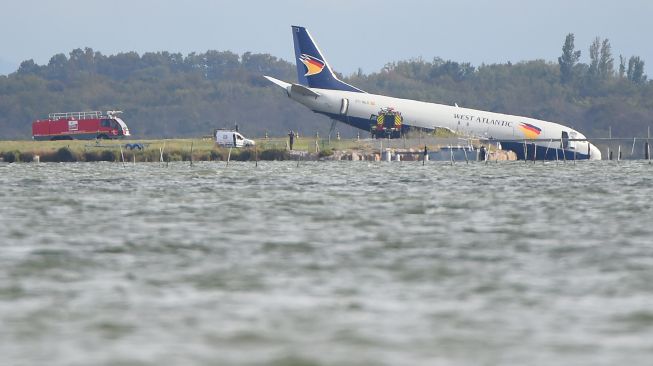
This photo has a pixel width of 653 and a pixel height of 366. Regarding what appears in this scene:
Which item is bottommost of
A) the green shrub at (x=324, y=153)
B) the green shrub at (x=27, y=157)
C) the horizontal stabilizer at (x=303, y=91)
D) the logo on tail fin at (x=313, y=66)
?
the green shrub at (x=27, y=157)

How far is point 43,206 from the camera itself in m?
48.1

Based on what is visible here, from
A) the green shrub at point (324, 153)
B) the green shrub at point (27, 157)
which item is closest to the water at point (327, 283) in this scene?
the green shrub at point (27, 157)

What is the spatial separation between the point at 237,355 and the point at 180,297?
17.7 feet

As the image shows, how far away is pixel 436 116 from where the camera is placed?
434ft

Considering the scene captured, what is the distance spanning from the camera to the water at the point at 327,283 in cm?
1914

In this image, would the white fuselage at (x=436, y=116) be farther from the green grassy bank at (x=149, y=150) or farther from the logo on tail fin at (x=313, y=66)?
the green grassy bank at (x=149, y=150)

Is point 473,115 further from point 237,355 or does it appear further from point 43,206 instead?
point 237,355

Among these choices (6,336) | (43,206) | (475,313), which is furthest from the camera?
(43,206)

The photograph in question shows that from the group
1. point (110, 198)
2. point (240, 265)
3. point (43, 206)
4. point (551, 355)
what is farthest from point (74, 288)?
point (110, 198)

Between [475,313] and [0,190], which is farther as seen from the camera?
[0,190]

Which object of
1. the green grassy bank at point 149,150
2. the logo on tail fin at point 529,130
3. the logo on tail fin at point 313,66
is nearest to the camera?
the green grassy bank at point 149,150

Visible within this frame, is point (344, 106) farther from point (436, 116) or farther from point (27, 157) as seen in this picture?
point (27, 157)

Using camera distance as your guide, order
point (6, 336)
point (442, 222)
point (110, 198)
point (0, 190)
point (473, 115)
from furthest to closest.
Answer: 1. point (473, 115)
2. point (0, 190)
3. point (110, 198)
4. point (442, 222)
5. point (6, 336)

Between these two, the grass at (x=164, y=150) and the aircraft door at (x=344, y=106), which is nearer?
the grass at (x=164, y=150)
